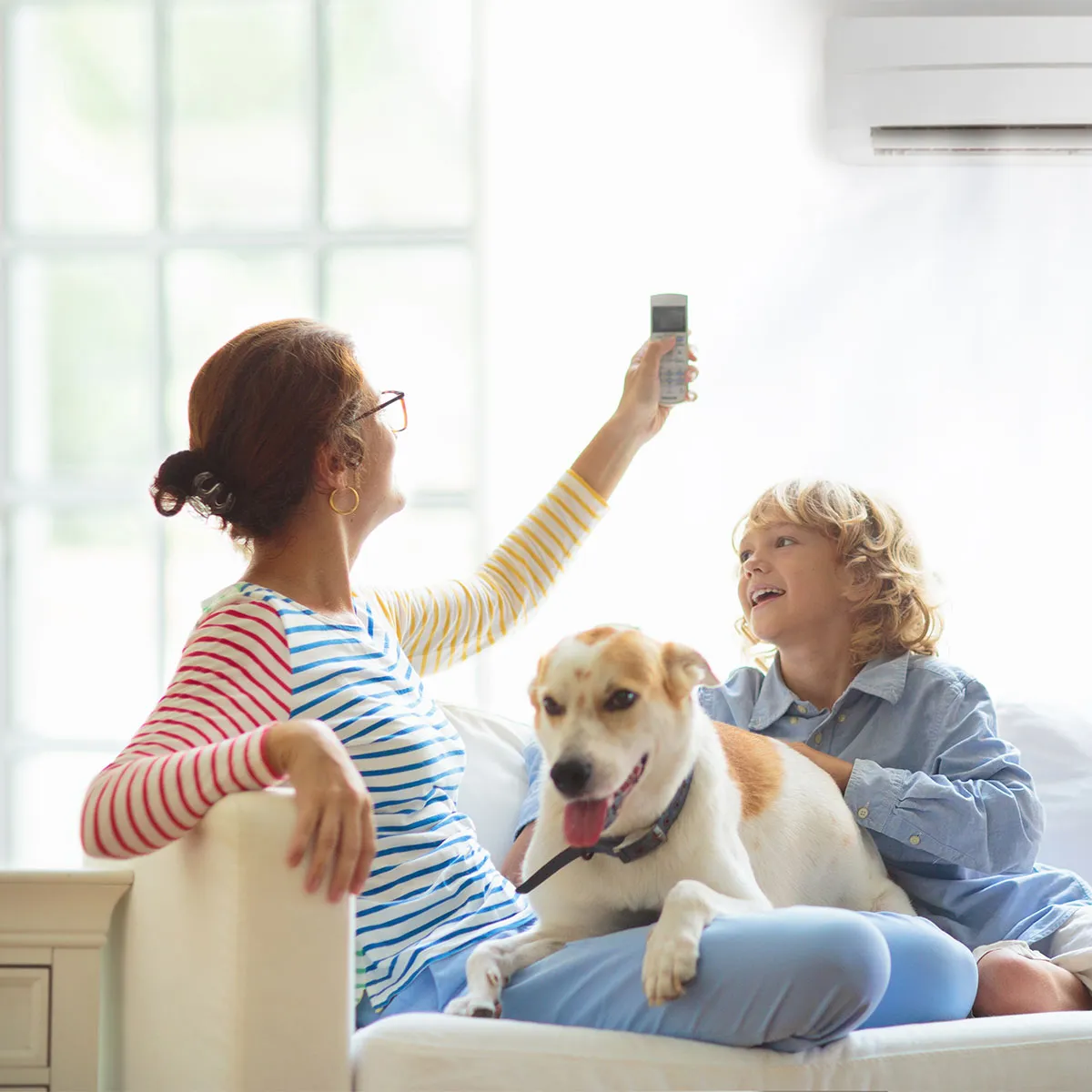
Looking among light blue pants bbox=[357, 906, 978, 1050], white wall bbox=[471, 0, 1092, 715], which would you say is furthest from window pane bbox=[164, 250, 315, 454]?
light blue pants bbox=[357, 906, 978, 1050]

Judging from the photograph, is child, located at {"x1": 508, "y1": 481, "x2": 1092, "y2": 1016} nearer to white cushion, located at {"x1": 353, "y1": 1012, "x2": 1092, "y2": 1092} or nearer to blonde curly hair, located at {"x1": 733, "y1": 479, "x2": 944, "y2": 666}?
blonde curly hair, located at {"x1": 733, "y1": 479, "x2": 944, "y2": 666}

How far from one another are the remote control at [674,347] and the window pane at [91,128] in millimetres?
1290

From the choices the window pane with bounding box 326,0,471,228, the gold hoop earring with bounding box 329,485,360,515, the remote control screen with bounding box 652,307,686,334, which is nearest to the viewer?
the gold hoop earring with bounding box 329,485,360,515

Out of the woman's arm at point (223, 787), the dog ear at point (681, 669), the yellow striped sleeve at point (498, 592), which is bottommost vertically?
the woman's arm at point (223, 787)

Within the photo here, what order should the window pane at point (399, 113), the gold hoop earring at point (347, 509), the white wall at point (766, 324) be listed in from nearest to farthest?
the gold hoop earring at point (347, 509) < the white wall at point (766, 324) < the window pane at point (399, 113)

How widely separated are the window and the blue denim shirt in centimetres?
96

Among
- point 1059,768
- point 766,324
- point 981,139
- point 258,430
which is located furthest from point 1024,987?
point 981,139

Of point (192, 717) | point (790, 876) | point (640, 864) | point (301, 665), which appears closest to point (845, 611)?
point (790, 876)

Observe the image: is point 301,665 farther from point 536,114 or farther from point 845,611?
point 536,114

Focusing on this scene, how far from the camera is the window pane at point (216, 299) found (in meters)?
2.62

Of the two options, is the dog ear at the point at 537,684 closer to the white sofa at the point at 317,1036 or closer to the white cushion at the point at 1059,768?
the white sofa at the point at 317,1036

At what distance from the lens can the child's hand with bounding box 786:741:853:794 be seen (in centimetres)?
162

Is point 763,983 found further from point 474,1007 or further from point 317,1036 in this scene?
point 317,1036

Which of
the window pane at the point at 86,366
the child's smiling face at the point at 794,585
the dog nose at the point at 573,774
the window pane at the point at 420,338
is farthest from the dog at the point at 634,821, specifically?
the window pane at the point at 86,366
